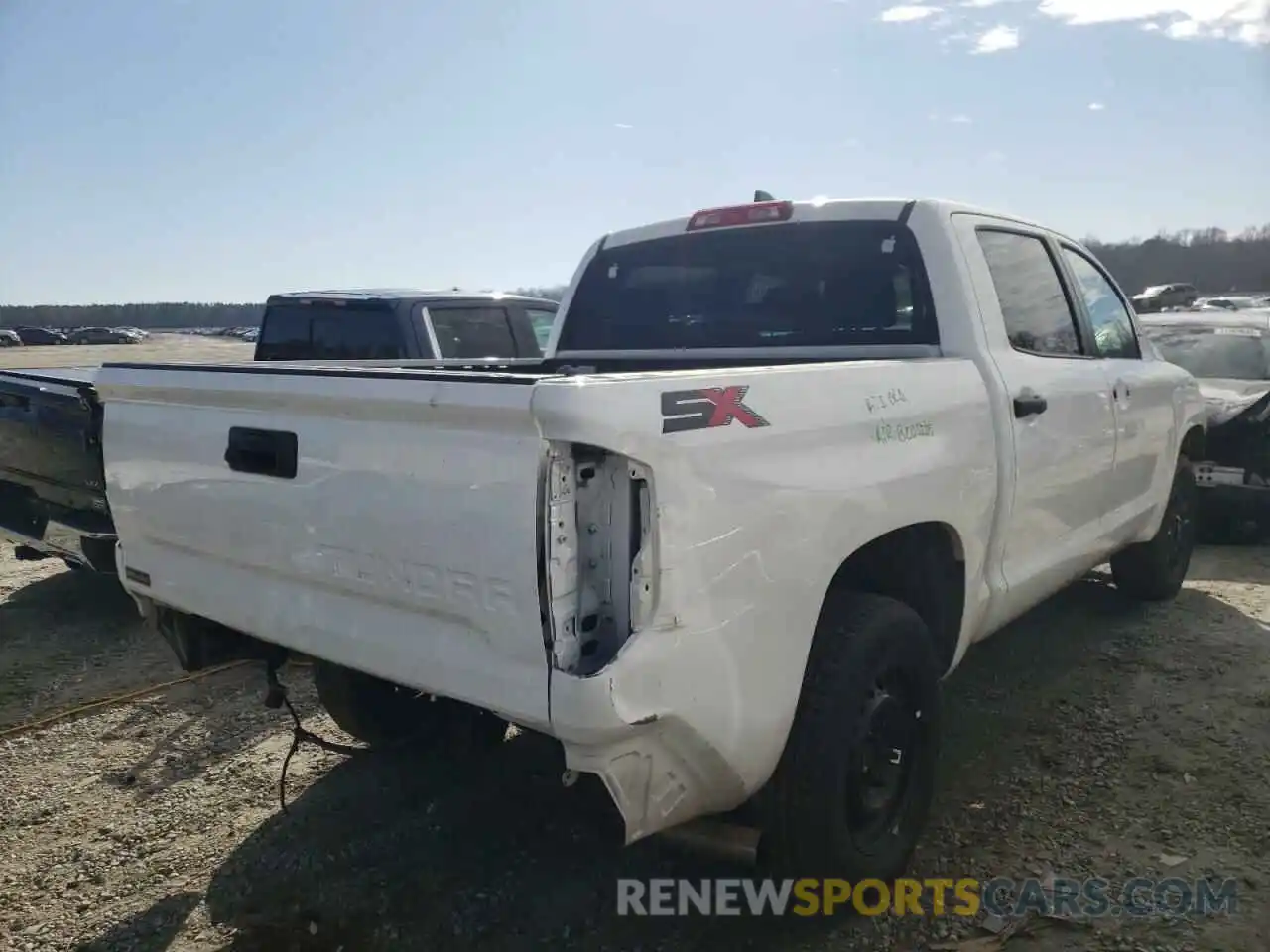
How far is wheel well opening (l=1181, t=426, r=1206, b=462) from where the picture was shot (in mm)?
5598

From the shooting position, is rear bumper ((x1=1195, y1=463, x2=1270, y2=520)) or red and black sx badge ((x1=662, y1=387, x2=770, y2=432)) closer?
red and black sx badge ((x1=662, y1=387, x2=770, y2=432))

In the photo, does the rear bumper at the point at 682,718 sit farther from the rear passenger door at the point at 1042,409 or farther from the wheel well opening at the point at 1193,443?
the wheel well opening at the point at 1193,443

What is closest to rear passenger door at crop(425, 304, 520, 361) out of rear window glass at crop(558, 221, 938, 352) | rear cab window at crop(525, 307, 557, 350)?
rear cab window at crop(525, 307, 557, 350)

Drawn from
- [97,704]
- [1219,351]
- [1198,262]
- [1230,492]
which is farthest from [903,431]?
[1198,262]

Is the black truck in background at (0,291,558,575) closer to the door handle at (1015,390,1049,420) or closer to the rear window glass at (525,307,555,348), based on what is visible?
the rear window glass at (525,307,555,348)

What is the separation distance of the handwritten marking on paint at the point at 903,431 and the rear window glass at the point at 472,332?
461 centimetres

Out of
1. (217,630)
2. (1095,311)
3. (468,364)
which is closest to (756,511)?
(217,630)

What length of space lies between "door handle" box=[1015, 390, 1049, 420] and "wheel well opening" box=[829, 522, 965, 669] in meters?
0.57

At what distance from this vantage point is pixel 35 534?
5.38m

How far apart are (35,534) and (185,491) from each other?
3.22 meters

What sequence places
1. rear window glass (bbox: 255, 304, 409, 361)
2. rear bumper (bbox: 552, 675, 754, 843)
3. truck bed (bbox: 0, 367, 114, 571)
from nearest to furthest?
rear bumper (bbox: 552, 675, 754, 843) < truck bed (bbox: 0, 367, 114, 571) < rear window glass (bbox: 255, 304, 409, 361)

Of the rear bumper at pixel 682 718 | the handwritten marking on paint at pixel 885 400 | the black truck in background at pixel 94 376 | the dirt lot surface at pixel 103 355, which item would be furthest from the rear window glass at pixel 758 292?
the dirt lot surface at pixel 103 355

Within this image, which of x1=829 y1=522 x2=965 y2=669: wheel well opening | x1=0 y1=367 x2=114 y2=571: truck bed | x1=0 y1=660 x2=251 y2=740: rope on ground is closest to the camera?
x1=829 y1=522 x2=965 y2=669: wheel well opening

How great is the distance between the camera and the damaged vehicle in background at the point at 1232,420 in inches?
264
